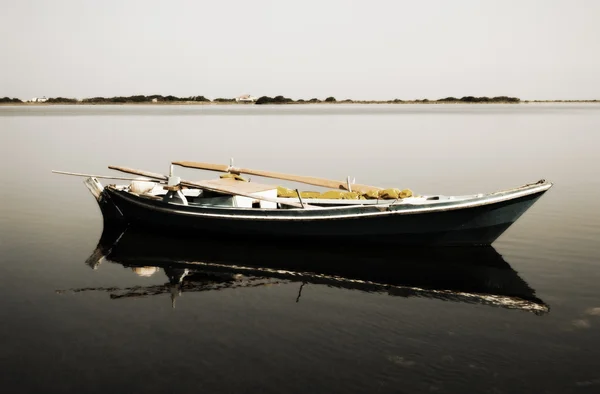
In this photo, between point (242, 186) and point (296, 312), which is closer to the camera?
point (296, 312)

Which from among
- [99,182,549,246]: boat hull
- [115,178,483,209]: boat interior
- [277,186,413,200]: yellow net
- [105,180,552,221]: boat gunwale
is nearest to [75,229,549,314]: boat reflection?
[99,182,549,246]: boat hull

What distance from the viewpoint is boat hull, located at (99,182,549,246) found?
15648 mm

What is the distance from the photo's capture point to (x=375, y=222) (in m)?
16.0

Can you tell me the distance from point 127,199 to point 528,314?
14017 millimetres

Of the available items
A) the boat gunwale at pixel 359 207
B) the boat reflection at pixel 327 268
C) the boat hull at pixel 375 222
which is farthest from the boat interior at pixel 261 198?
the boat reflection at pixel 327 268

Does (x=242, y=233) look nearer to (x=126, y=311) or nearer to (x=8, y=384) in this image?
(x=126, y=311)

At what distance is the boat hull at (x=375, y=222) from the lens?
15.6 m

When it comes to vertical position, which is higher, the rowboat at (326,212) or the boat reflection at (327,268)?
the rowboat at (326,212)

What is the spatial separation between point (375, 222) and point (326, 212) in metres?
1.49

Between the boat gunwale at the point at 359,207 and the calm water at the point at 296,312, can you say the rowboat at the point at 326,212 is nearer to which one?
the boat gunwale at the point at 359,207

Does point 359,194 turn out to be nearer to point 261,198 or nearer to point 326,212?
point 326,212

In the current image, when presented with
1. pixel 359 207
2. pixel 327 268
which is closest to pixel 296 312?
pixel 327 268

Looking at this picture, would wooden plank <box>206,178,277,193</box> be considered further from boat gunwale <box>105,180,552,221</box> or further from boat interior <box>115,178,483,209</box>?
boat gunwale <box>105,180,552,221</box>

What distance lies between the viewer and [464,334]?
35.0 ft
